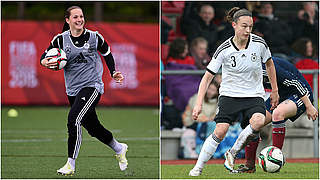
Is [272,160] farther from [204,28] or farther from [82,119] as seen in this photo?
[204,28]

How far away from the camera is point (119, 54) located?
21.8 m

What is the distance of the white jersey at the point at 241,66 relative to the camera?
25.8ft

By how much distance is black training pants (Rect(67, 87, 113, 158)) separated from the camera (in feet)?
26.1

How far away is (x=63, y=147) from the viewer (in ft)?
37.5

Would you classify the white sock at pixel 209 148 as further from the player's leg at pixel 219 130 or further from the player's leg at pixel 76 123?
the player's leg at pixel 76 123

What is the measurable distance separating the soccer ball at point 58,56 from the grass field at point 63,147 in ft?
4.16

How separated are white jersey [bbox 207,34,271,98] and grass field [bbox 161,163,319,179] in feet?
3.10

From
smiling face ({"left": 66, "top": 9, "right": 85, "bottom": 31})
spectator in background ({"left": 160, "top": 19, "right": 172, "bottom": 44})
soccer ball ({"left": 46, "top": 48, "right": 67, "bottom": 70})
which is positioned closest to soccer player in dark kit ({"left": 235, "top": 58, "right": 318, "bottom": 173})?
smiling face ({"left": 66, "top": 9, "right": 85, "bottom": 31})

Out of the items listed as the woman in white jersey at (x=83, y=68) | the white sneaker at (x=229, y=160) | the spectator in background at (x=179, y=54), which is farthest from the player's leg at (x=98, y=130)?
the spectator in background at (x=179, y=54)

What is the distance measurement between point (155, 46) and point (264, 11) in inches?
343

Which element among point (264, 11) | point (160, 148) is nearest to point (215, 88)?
point (160, 148)

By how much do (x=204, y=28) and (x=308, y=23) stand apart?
2067 millimetres

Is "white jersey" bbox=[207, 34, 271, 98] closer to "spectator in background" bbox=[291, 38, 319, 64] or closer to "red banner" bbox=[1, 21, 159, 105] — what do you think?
"spectator in background" bbox=[291, 38, 319, 64]

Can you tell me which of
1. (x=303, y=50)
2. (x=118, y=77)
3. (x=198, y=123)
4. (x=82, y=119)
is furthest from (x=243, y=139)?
(x=303, y=50)
